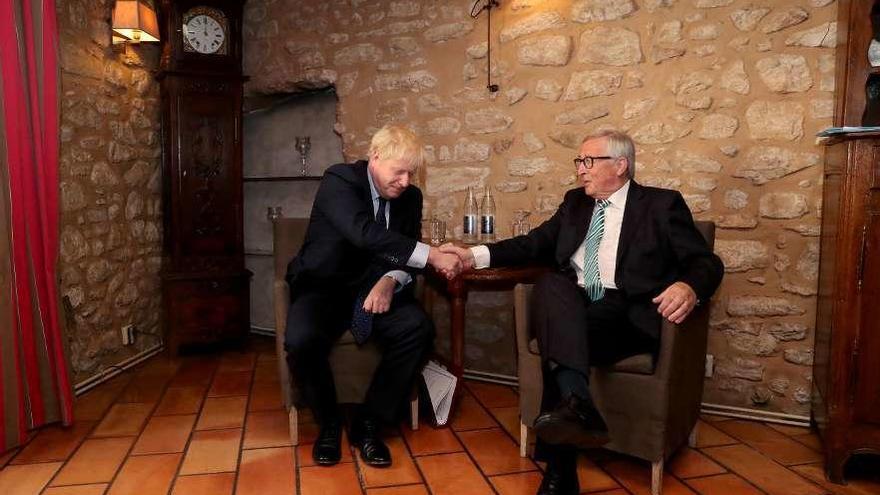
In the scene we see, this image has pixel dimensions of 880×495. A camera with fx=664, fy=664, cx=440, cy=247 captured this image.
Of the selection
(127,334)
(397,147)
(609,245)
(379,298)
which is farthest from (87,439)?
(609,245)

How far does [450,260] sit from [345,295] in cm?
42

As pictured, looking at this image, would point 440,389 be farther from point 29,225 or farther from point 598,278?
point 29,225

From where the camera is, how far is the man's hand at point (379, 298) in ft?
7.84

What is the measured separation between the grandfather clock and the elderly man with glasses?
5.64 feet

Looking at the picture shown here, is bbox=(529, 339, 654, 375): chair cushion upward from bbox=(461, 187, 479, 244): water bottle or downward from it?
downward

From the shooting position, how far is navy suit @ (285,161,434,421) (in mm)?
2354

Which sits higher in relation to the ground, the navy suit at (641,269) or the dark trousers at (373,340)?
the navy suit at (641,269)

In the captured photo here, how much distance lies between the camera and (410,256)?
7.89 ft

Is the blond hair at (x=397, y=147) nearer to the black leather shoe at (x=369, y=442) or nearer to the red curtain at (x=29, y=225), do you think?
the black leather shoe at (x=369, y=442)

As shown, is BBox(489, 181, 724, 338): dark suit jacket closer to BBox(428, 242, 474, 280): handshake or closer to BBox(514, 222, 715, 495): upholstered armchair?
BBox(514, 222, 715, 495): upholstered armchair

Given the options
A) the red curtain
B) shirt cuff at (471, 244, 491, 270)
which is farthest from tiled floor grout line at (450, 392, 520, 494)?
the red curtain

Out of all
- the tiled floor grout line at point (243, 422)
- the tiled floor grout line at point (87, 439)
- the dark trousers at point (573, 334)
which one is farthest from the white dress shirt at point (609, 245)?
the tiled floor grout line at point (87, 439)

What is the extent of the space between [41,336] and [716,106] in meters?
2.81

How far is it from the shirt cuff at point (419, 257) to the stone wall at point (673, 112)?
0.96 metres
